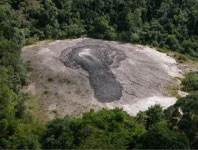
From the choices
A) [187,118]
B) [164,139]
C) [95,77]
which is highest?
[164,139]

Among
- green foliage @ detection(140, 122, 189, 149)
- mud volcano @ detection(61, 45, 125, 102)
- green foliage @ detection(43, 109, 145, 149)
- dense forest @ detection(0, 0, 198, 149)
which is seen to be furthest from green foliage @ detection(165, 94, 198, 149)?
mud volcano @ detection(61, 45, 125, 102)

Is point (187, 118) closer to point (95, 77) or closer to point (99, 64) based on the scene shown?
point (95, 77)

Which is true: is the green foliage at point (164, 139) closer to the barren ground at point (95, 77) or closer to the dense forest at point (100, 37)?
the dense forest at point (100, 37)

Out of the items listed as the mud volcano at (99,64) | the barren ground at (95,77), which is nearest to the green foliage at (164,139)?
the barren ground at (95,77)

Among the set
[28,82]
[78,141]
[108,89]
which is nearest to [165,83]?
[108,89]

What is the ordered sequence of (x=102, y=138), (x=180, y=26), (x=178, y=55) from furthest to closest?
(x=180, y=26)
(x=178, y=55)
(x=102, y=138)

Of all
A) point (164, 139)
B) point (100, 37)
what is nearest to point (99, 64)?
point (100, 37)

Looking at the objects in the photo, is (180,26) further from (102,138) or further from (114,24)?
(102,138)
